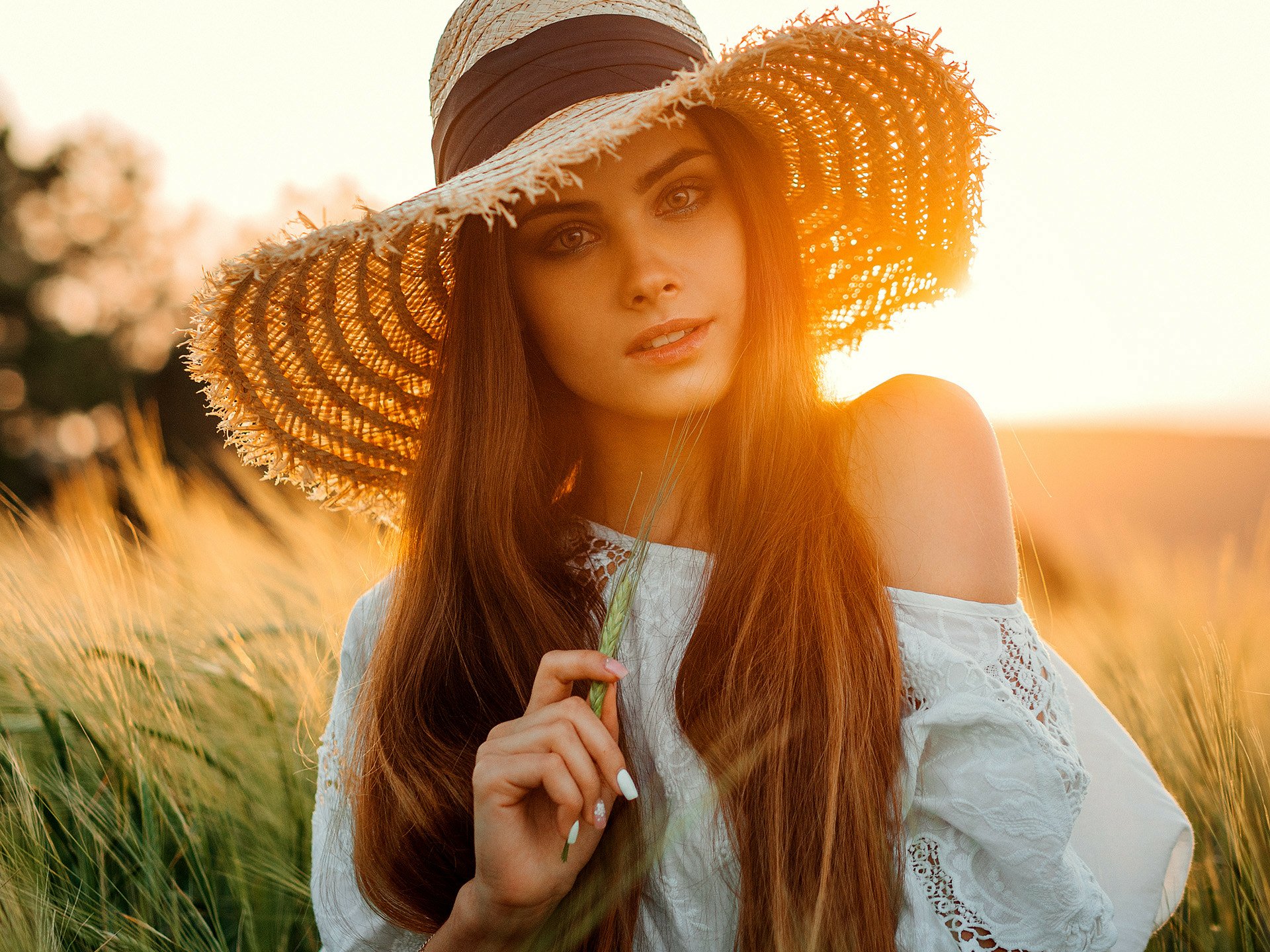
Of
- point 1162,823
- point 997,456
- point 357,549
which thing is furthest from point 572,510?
point 357,549

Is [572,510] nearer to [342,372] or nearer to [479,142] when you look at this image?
[342,372]

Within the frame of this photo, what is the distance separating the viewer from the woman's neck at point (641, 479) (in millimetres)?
1827

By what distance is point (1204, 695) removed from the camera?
1.74 meters

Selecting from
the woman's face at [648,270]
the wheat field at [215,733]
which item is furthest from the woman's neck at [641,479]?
the wheat field at [215,733]

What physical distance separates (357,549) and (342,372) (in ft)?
5.19

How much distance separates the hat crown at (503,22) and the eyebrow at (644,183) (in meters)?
0.24

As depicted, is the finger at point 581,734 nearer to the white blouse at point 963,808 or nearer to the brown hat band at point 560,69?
the white blouse at point 963,808

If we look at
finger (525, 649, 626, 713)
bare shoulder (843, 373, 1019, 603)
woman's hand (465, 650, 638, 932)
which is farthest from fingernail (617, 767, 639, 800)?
bare shoulder (843, 373, 1019, 603)

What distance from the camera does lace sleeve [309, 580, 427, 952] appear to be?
1.67m

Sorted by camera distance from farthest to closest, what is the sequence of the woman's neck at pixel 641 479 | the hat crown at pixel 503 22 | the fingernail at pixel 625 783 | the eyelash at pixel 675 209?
1. the woman's neck at pixel 641 479
2. the eyelash at pixel 675 209
3. the hat crown at pixel 503 22
4. the fingernail at pixel 625 783

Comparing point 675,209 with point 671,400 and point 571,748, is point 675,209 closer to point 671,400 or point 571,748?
point 671,400

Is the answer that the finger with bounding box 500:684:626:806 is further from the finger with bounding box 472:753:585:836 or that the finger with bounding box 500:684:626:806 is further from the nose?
the nose

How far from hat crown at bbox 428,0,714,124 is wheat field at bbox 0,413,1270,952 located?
4.14 ft

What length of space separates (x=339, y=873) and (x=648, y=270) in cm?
127
